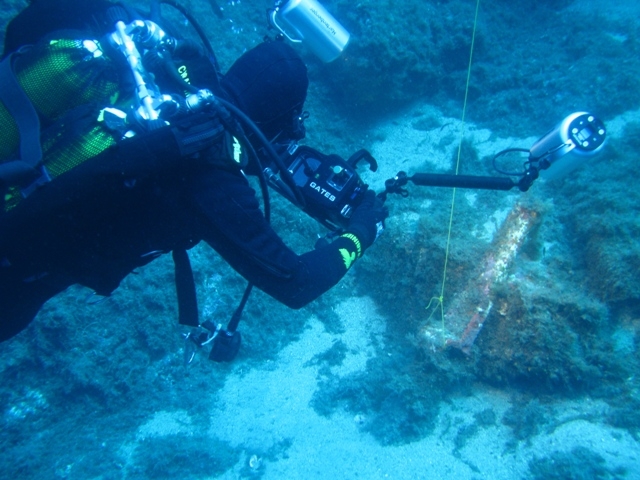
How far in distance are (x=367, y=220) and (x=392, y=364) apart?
2.31 meters

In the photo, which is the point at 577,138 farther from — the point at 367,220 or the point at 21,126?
the point at 21,126

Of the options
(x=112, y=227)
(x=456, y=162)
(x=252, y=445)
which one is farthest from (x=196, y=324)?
(x=456, y=162)

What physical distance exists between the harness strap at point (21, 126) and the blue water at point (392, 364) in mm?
1773

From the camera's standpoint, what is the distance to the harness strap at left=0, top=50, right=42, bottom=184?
4.94 feet

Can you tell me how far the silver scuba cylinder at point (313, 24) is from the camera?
15.2ft

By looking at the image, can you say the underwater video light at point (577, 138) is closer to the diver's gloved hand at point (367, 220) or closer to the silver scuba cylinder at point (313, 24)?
the diver's gloved hand at point (367, 220)

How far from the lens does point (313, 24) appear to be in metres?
4.75

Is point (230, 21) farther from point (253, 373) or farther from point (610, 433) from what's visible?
point (610, 433)

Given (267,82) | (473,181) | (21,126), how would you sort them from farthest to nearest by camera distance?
1. (473,181)
2. (267,82)
3. (21,126)

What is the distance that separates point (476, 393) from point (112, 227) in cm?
373

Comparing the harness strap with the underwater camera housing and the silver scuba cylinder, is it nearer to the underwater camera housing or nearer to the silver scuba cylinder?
the underwater camera housing

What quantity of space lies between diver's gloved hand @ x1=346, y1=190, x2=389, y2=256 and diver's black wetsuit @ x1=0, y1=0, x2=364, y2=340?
702 millimetres

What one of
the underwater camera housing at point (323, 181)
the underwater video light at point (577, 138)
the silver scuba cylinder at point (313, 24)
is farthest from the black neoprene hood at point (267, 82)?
the underwater video light at point (577, 138)

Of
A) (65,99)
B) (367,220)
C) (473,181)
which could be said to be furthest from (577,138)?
(65,99)
